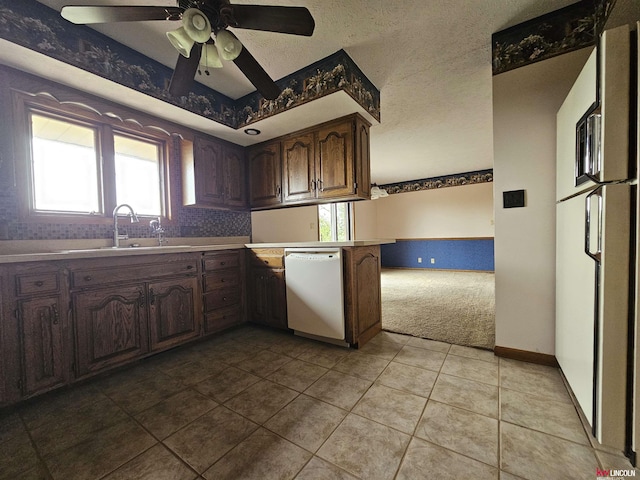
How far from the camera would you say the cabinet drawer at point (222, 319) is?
7.61 feet

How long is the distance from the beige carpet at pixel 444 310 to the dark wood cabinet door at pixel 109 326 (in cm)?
210

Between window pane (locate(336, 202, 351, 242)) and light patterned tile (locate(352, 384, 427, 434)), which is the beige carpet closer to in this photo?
light patterned tile (locate(352, 384, 427, 434))

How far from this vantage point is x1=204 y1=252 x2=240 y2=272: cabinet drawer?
7.72 ft

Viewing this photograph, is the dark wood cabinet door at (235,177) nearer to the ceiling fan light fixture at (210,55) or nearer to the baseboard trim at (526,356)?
the ceiling fan light fixture at (210,55)

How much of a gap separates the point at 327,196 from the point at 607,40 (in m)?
1.89

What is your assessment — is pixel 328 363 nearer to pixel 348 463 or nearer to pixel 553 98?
pixel 348 463

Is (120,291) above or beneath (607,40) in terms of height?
beneath

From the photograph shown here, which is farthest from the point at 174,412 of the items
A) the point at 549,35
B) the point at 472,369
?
the point at 549,35

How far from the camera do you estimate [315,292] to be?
2172 millimetres

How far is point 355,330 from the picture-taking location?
206cm

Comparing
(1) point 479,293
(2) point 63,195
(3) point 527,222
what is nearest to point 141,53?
(2) point 63,195

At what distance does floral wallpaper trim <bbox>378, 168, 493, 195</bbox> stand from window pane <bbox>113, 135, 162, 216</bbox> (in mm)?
5515

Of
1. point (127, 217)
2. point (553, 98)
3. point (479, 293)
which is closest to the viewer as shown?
point (553, 98)

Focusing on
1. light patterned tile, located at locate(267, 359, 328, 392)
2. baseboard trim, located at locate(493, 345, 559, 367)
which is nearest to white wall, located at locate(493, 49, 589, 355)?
baseboard trim, located at locate(493, 345, 559, 367)
